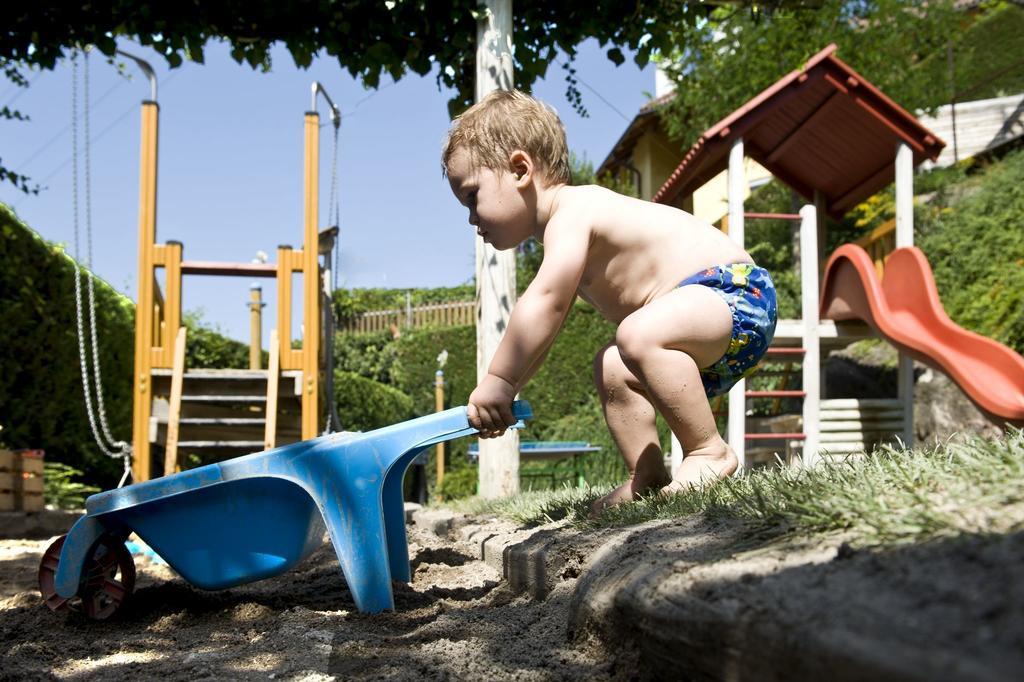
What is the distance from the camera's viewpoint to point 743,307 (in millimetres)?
2246

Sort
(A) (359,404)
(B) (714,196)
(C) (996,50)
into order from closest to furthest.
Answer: (A) (359,404) < (C) (996,50) < (B) (714,196)

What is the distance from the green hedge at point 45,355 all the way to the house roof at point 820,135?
505 centimetres

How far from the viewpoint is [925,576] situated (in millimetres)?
899

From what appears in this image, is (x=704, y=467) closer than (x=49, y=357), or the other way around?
(x=704, y=467)

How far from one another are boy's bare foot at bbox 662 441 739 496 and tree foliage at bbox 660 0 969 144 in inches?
380

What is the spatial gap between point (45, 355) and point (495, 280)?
14.7 ft

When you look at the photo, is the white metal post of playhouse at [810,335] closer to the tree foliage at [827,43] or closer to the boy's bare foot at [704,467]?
the boy's bare foot at [704,467]

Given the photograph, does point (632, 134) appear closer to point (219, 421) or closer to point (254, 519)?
point (219, 421)

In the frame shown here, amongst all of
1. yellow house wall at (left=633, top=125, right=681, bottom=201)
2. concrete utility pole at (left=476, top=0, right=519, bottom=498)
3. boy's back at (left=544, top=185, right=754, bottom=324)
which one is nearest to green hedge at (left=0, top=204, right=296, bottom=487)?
concrete utility pole at (left=476, top=0, right=519, bottom=498)

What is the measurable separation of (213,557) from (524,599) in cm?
84

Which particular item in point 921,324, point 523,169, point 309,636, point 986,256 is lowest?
point 309,636

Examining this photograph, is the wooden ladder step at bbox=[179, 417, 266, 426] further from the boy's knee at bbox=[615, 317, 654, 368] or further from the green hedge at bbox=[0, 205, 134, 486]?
the boy's knee at bbox=[615, 317, 654, 368]

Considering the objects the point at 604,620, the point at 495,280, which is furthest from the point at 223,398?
the point at 604,620

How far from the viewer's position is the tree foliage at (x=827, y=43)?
37.1 ft
